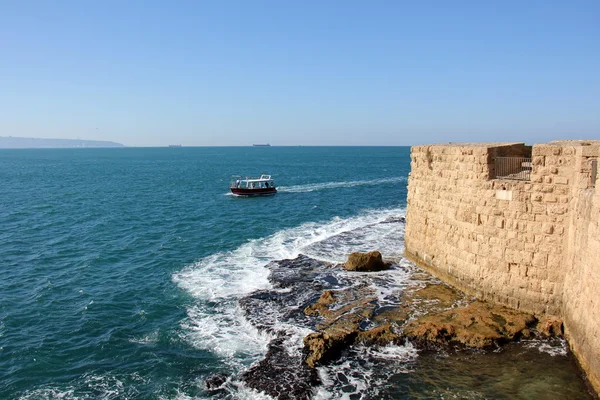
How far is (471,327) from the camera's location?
1280cm

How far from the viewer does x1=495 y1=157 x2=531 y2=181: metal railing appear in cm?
1445

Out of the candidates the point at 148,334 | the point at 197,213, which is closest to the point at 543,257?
the point at 148,334

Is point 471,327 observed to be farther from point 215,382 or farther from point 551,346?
point 215,382

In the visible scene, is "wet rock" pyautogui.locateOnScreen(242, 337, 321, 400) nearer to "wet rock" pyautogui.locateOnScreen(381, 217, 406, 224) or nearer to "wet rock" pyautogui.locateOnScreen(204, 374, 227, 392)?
"wet rock" pyautogui.locateOnScreen(204, 374, 227, 392)

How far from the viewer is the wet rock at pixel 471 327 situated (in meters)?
12.3

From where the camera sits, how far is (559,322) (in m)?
12.7

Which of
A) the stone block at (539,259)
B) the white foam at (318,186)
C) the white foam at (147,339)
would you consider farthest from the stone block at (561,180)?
the white foam at (318,186)

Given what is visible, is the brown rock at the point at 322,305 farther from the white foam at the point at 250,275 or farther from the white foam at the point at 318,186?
the white foam at the point at 318,186

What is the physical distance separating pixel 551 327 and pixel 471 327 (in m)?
2.21

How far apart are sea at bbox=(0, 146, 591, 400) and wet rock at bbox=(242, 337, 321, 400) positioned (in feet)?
0.79

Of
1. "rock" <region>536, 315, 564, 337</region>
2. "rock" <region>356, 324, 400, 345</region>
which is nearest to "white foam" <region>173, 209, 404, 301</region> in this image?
"rock" <region>356, 324, 400, 345</region>

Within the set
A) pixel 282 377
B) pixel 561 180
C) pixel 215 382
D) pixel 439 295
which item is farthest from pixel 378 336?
pixel 561 180

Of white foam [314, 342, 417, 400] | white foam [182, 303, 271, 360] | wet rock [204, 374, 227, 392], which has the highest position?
white foam [314, 342, 417, 400]

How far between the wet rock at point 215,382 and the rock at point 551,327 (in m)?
8.99
